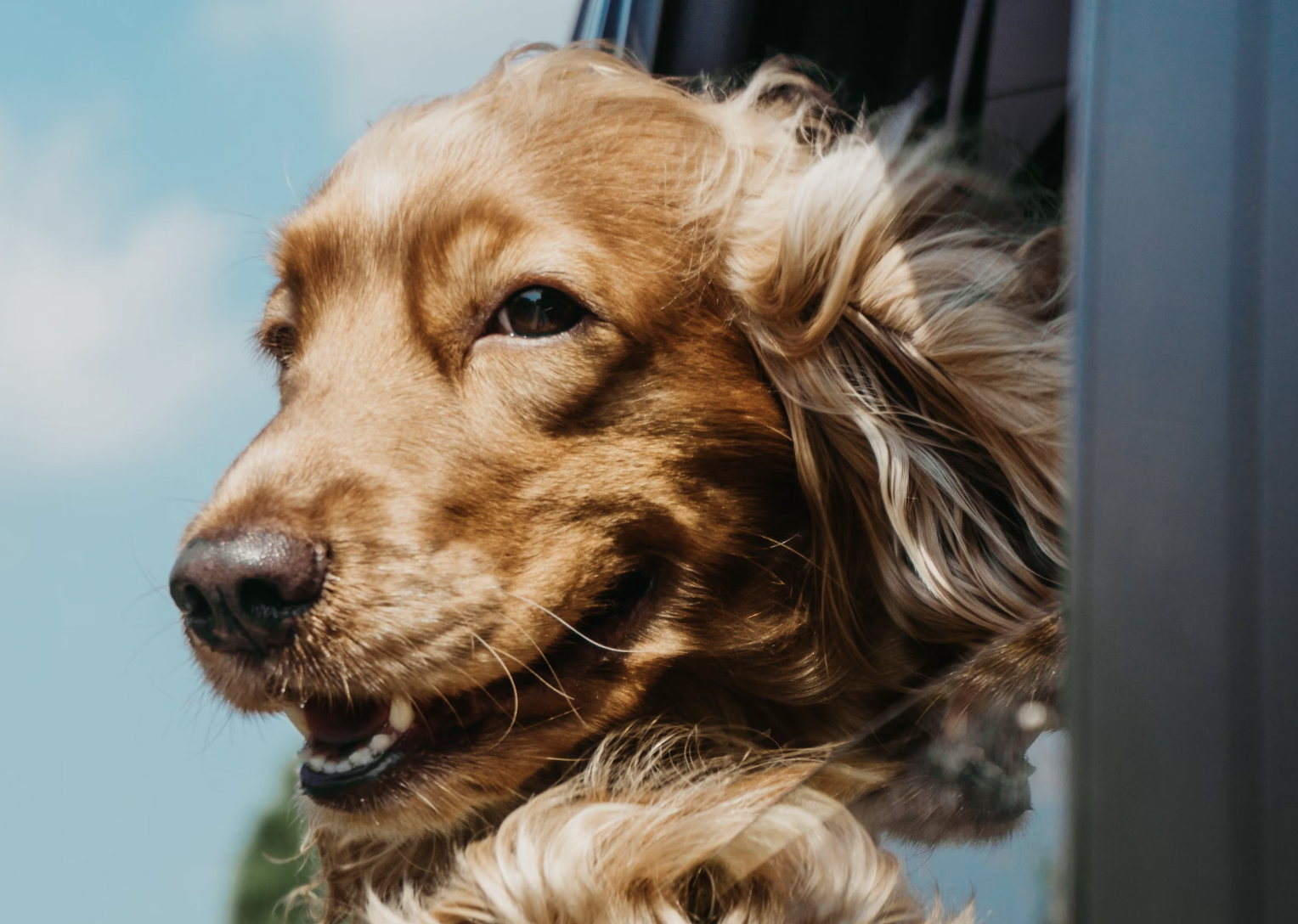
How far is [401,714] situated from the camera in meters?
1.90

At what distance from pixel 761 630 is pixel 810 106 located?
1059mm

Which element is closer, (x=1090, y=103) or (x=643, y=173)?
(x=1090, y=103)

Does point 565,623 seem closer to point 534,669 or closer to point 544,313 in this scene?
point 534,669

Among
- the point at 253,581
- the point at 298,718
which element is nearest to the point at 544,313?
the point at 253,581

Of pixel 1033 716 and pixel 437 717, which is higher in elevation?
pixel 1033 716

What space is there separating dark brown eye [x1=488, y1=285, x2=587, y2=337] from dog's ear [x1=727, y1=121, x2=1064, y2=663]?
0.31m

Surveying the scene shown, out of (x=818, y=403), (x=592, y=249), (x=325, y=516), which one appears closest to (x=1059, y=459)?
(x=818, y=403)

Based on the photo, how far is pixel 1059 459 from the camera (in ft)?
6.16

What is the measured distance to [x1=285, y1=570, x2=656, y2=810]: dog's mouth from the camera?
6.25 feet

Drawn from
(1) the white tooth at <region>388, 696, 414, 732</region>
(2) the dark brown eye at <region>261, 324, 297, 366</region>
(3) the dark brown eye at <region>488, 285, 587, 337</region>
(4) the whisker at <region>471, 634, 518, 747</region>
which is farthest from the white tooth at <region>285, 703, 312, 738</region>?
(2) the dark brown eye at <region>261, 324, 297, 366</region>

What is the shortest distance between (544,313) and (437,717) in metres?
0.67

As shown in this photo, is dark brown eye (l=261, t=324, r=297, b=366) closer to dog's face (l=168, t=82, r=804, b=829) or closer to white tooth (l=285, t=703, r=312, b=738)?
dog's face (l=168, t=82, r=804, b=829)

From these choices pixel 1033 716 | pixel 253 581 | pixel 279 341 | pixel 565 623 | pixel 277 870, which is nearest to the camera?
pixel 1033 716

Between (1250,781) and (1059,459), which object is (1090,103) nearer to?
(1250,781)
